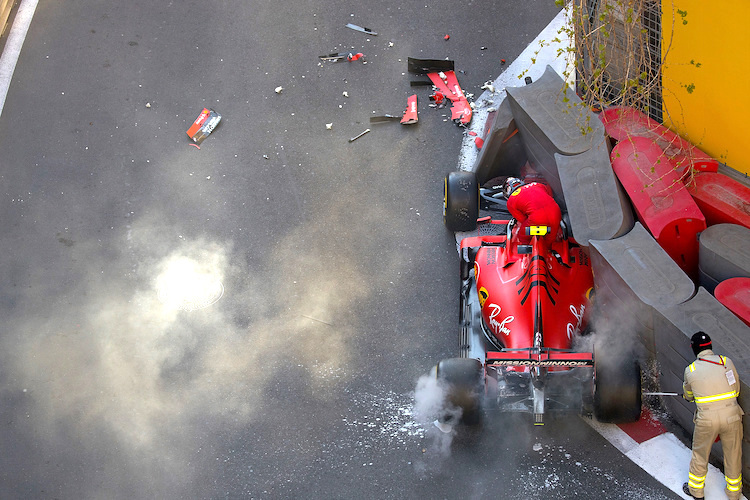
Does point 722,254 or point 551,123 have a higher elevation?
point 551,123

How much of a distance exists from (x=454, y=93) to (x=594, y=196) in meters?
3.45

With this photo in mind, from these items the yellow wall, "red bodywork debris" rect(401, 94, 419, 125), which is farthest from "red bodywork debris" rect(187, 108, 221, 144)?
the yellow wall

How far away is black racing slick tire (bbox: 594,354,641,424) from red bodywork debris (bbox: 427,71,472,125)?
4.58 meters

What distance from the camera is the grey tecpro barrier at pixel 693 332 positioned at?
20.5 feet

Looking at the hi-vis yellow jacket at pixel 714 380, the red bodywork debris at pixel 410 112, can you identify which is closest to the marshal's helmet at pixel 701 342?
the hi-vis yellow jacket at pixel 714 380

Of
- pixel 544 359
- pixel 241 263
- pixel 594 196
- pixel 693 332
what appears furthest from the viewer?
pixel 241 263

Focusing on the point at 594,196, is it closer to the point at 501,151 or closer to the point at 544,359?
the point at 501,151

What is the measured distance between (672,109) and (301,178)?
4638 mm

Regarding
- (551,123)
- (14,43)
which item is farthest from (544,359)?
(14,43)

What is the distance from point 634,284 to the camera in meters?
6.86

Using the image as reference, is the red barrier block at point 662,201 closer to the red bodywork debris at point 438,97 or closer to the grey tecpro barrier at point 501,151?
the grey tecpro barrier at point 501,151

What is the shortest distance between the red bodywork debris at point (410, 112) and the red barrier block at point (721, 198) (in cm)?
393

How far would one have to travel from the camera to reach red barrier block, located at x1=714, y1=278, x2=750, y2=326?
658 centimetres

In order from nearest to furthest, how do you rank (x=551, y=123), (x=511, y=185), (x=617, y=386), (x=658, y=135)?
(x=617, y=386) → (x=658, y=135) → (x=511, y=185) → (x=551, y=123)
